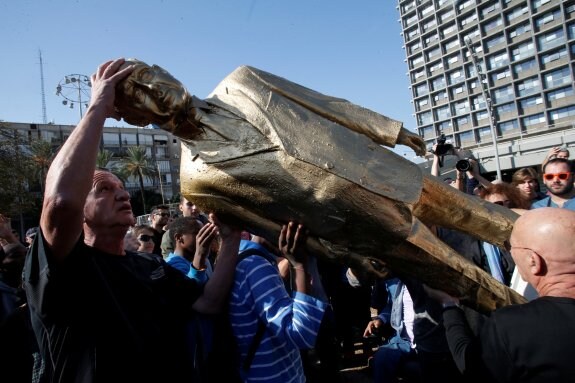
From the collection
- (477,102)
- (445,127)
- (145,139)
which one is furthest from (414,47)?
(145,139)

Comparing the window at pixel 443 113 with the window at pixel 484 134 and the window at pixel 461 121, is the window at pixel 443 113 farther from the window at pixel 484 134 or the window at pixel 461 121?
the window at pixel 484 134

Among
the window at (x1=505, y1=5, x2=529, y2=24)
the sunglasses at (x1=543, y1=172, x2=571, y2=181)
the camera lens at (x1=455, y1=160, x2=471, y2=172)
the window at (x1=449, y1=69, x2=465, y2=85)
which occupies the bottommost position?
the sunglasses at (x1=543, y1=172, x2=571, y2=181)

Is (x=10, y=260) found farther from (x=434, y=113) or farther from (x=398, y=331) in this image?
(x=434, y=113)

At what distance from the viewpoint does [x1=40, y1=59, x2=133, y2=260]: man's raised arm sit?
128 centimetres

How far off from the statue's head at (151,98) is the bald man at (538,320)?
1.50m

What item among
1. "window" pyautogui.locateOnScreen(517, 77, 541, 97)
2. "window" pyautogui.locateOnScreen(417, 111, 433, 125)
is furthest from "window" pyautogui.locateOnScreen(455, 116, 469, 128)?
"window" pyautogui.locateOnScreen(517, 77, 541, 97)

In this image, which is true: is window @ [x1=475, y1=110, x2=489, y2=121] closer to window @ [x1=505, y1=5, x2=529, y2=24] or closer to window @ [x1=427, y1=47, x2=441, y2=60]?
window @ [x1=427, y1=47, x2=441, y2=60]

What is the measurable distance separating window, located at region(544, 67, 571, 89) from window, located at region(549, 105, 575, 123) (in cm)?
283

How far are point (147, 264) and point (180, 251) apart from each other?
107 cm

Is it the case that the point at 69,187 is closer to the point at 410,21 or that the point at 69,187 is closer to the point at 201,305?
the point at 201,305

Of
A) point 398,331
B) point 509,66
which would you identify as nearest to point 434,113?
point 509,66

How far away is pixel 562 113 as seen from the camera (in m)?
48.3

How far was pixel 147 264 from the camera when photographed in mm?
1977

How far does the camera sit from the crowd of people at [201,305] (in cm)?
138
